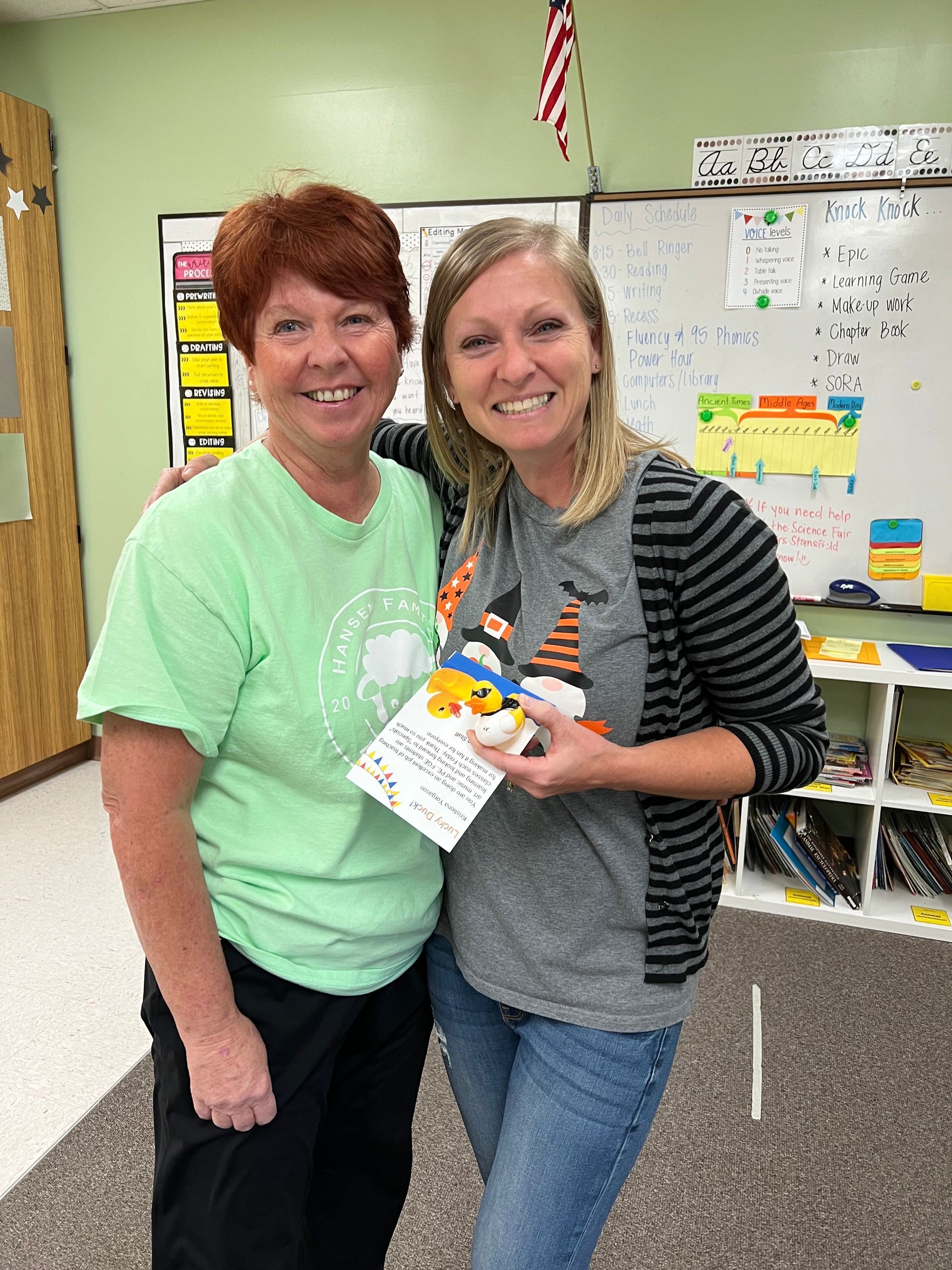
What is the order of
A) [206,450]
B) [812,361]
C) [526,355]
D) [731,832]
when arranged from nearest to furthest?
[526,355], [812,361], [731,832], [206,450]

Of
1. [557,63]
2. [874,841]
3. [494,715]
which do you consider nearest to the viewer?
[494,715]

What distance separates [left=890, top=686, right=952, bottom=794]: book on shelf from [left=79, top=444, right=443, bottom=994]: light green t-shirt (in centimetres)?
217

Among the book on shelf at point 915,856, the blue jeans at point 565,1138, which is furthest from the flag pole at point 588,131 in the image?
the blue jeans at point 565,1138

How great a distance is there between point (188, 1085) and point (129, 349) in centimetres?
326

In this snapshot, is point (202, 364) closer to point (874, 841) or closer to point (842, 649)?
point (842, 649)

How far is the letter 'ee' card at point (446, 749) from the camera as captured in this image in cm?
97

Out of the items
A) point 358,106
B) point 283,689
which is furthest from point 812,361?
point 283,689

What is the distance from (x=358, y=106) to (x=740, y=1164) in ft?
11.2

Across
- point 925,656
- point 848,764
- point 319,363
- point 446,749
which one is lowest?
point 848,764

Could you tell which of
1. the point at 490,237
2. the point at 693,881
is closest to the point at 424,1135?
the point at 693,881

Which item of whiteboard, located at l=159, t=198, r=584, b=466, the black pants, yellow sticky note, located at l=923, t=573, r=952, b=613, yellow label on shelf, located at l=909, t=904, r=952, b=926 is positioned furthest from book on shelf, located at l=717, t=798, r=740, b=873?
the black pants

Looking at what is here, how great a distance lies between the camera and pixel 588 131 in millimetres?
2814

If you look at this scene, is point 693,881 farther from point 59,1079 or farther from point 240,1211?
point 59,1079

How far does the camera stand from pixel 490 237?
108cm
